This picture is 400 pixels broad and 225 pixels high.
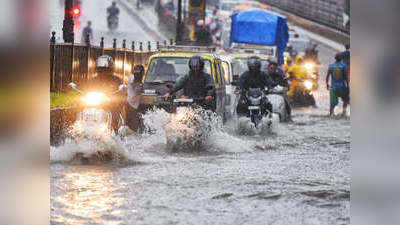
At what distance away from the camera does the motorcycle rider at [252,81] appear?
14773 mm

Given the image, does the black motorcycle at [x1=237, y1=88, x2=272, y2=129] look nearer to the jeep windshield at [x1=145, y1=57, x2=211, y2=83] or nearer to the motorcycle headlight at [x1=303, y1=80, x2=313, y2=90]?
the jeep windshield at [x1=145, y1=57, x2=211, y2=83]

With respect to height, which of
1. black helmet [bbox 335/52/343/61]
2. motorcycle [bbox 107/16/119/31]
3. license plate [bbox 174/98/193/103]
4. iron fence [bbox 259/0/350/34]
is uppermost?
iron fence [bbox 259/0/350/34]

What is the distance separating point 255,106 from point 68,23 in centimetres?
337

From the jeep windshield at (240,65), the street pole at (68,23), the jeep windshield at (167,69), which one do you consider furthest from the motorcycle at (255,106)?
the jeep windshield at (240,65)

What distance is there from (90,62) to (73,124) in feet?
17.7

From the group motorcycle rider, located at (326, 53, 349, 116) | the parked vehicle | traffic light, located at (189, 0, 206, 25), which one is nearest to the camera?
the parked vehicle

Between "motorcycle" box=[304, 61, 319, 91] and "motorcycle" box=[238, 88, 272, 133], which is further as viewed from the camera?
"motorcycle" box=[304, 61, 319, 91]

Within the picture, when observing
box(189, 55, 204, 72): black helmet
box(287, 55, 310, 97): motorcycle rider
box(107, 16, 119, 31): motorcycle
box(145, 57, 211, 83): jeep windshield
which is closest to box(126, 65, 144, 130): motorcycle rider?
box(145, 57, 211, 83): jeep windshield

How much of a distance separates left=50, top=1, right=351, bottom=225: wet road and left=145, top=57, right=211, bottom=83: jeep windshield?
73cm

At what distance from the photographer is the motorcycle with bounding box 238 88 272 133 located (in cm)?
1458

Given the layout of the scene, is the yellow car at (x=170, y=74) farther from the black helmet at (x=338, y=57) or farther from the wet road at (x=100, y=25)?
the wet road at (x=100, y=25)

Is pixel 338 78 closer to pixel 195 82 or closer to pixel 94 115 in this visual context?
pixel 195 82

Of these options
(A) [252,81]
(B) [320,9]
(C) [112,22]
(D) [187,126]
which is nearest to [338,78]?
(A) [252,81]
